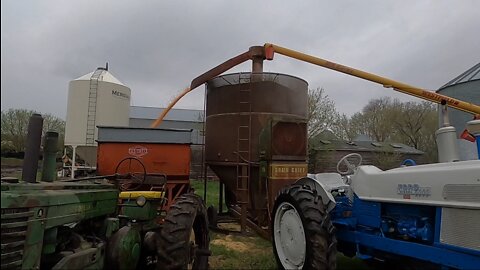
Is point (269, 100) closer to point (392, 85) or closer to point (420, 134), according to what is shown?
point (392, 85)

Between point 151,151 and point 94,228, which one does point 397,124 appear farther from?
point 94,228

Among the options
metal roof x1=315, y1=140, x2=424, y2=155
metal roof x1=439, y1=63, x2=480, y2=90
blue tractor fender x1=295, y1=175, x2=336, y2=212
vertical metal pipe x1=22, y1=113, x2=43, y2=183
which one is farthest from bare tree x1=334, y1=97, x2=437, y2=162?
vertical metal pipe x1=22, y1=113, x2=43, y2=183

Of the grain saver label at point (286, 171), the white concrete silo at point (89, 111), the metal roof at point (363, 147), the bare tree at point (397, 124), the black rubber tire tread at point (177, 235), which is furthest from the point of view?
the bare tree at point (397, 124)

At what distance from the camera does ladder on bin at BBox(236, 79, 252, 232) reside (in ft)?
28.3

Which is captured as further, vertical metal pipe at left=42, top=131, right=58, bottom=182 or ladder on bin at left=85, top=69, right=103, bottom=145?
ladder on bin at left=85, top=69, right=103, bottom=145

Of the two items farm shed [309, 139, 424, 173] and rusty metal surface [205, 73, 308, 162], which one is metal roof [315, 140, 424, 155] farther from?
rusty metal surface [205, 73, 308, 162]

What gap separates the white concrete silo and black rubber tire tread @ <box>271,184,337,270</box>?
10.6 m

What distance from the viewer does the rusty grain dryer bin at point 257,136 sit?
8.49 m

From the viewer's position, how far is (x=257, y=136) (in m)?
8.77

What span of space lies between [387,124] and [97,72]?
34.0 m

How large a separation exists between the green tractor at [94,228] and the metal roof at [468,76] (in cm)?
2022

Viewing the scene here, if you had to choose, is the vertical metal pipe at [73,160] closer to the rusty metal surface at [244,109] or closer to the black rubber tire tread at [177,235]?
the rusty metal surface at [244,109]

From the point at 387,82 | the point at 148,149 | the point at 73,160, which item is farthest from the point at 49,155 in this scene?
the point at 73,160

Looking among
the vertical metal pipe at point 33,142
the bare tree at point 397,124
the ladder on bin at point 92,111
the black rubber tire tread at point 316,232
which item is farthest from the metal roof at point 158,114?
the vertical metal pipe at point 33,142
